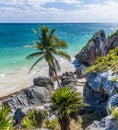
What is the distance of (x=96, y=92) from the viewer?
2962 centimetres

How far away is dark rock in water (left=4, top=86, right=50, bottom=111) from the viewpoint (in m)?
36.4

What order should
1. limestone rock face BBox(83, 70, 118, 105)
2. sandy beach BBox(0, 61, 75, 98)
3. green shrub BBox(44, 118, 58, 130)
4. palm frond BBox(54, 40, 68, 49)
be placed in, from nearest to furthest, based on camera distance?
limestone rock face BBox(83, 70, 118, 105) < green shrub BBox(44, 118, 58, 130) < palm frond BBox(54, 40, 68, 49) < sandy beach BBox(0, 61, 75, 98)

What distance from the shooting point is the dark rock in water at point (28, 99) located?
3642 centimetres

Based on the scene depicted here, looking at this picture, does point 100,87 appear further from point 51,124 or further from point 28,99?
point 28,99

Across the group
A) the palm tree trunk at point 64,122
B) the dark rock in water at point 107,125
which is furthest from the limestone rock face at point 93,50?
the dark rock in water at point 107,125

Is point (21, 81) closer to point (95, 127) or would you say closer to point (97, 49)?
point (97, 49)

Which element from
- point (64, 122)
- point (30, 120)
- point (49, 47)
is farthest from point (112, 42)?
point (64, 122)

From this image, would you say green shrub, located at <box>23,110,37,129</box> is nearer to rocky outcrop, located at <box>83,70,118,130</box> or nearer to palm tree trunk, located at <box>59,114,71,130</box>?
palm tree trunk, located at <box>59,114,71,130</box>

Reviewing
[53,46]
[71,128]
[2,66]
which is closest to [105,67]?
[71,128]

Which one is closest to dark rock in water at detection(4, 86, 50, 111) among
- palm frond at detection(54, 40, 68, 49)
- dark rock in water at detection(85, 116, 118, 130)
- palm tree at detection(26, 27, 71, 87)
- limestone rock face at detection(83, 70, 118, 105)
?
palm tree at detection(26, 27, 71, 87)

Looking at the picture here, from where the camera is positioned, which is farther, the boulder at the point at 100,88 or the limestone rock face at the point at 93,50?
the limestone rock face at the point at 93,50

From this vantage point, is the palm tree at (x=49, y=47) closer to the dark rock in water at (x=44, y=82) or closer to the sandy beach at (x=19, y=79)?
the dark rock in water at (x=44, y=82)

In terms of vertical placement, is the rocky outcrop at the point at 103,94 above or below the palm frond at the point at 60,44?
below

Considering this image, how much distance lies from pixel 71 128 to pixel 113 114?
6837mm
